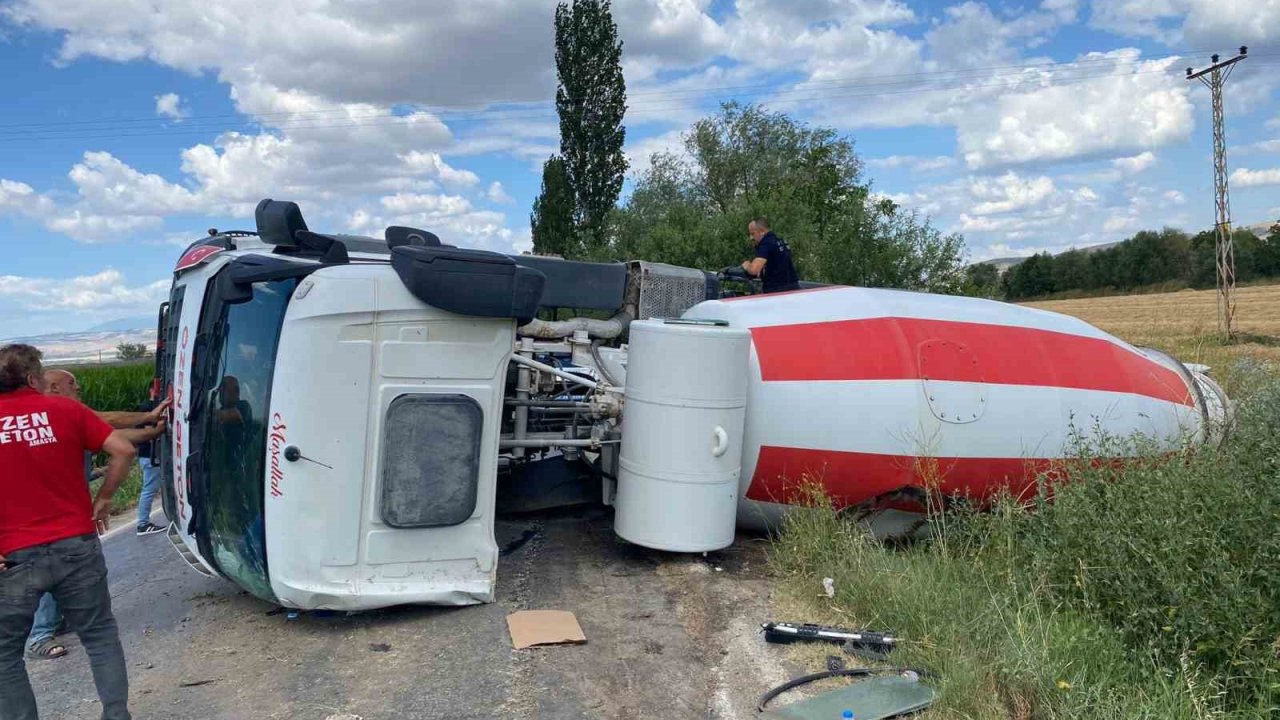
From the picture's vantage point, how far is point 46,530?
4.01 meters

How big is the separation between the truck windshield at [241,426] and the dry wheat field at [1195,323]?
26.8 ft

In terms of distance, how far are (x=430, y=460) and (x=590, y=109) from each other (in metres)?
27.4

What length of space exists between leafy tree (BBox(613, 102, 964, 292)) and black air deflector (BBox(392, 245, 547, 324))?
48.2 feet

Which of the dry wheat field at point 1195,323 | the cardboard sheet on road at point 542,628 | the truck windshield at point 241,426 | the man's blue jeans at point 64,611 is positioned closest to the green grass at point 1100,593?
the cardboard sheet on road at point 542,628

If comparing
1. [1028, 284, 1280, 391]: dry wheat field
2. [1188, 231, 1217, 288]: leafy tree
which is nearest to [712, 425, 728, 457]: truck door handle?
[1028, 284, 1280, 391]: dry wheat field

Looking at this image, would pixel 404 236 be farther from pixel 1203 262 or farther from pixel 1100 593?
pixel 1203 262

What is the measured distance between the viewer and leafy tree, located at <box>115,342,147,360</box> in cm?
3138

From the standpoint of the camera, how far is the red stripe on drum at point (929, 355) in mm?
6273

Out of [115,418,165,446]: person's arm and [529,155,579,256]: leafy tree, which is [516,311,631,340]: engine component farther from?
[529,155,579,256]: leafy tree

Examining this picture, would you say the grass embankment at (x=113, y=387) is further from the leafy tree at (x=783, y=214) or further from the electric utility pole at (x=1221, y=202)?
the electric utility pole at (x=1221, y=202)

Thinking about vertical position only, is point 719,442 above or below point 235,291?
below

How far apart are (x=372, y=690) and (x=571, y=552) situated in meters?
2.29

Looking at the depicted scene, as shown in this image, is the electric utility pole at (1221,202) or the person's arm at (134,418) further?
the electric utility pole at (1221,202)

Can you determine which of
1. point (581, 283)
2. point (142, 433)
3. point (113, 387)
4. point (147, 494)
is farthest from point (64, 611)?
point (113, 387)
